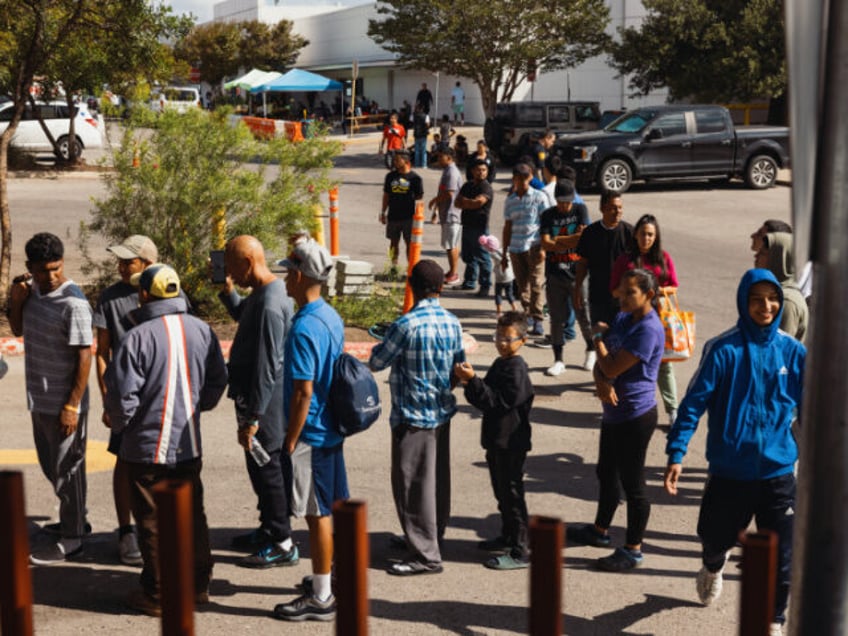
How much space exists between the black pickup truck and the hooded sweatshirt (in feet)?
56.4

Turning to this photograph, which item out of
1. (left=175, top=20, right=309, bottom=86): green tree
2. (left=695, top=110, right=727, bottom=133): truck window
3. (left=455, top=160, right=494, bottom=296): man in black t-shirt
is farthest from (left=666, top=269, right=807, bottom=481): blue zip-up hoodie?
(left=175, top=20, right=309, bottom=86): green tree

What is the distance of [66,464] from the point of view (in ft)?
19.9

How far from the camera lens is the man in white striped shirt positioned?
17.3ft

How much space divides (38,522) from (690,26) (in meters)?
30.4

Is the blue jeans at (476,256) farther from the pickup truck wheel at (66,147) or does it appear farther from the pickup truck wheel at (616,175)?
the pickup truck wheel at (66,147)

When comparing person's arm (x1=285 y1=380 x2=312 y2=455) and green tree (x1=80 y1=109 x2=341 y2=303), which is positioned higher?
green tree (x1=80 y1=109 x2=341 y2=303)

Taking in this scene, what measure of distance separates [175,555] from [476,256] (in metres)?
12.0

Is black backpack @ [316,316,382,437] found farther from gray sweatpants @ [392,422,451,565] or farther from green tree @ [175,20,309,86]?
green tree @ [175,20,309,86]

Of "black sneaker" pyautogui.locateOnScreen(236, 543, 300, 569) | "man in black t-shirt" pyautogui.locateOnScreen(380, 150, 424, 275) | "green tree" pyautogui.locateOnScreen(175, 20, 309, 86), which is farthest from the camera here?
"green tree" pyautogui.locateOnScreen(175, 20, 309, 86)

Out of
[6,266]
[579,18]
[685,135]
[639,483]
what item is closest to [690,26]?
[579,18]

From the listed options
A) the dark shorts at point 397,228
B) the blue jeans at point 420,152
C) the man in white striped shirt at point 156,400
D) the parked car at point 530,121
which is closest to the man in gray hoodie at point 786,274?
the man in white striped shirt at point 156,400

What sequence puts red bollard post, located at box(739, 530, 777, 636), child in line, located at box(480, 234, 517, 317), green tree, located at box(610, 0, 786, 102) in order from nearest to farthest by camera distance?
red bollard post, located at box(739, 530, 777, 636)
child in line, located at box(480, 234, 517, 317)
green tree, located at box(610, 0, 786, 102)

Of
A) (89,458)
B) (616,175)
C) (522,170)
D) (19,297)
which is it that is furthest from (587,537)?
(616,175)

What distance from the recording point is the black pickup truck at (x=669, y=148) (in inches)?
956
